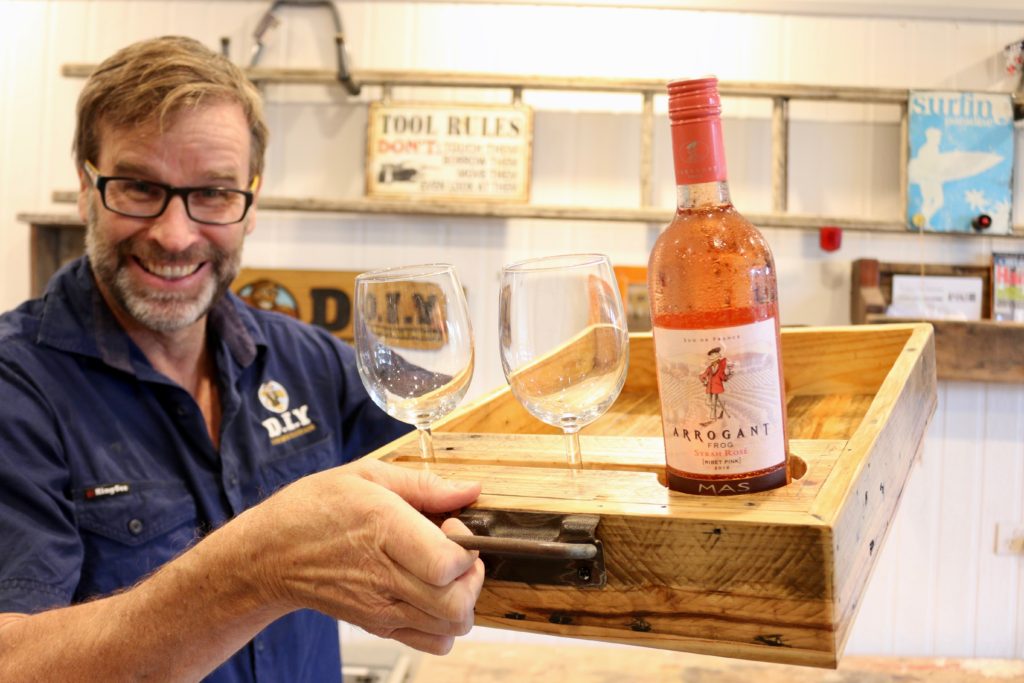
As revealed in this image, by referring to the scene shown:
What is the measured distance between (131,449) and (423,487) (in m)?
0.73

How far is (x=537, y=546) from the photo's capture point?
51 cm

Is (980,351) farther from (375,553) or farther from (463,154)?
(375,553)

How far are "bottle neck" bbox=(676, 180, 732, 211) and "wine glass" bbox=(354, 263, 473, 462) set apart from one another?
0.21 metres

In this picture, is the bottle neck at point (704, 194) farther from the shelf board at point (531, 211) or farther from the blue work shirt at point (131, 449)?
the shelf board at point (531, 211)

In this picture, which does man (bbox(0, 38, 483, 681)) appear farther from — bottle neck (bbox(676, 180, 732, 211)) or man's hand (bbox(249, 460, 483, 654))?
bottle neck (bbox(676, 180, 732, 211))

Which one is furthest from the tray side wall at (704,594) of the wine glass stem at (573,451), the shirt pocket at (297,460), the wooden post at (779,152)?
the wooden post at (779,152)

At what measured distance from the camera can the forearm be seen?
67cm

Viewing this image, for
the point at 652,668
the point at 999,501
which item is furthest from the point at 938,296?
the point at 652,668

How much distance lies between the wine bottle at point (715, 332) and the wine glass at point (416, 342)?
0.66 feet

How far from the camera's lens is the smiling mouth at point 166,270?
1215 millimetres

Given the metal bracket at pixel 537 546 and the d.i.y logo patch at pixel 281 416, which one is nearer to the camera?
the metal bracket at pixel 537 546

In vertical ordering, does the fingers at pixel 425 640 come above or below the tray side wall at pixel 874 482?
below

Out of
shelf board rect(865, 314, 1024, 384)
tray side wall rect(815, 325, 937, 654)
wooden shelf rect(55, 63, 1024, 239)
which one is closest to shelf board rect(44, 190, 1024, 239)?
wooden shelf rect(55, 63, 1024, 239)

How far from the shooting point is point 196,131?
1.22m
